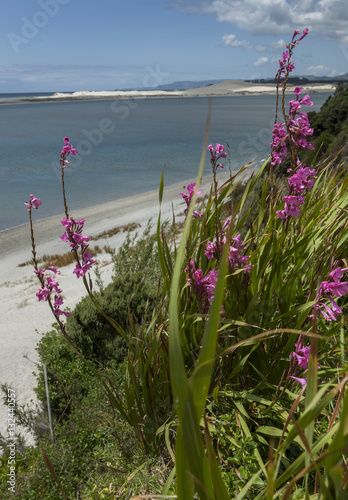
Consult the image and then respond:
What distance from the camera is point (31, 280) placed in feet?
39.0

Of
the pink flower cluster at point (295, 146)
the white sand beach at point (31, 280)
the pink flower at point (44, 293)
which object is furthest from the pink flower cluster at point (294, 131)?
the pink flower at point (44, 293)

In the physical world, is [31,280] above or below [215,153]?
below

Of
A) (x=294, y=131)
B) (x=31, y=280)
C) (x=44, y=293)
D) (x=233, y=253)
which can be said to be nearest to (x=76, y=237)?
(x=44, y=293)

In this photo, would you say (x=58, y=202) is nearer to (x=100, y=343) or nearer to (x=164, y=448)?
(x=100, y=343)

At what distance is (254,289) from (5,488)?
2.10 meters

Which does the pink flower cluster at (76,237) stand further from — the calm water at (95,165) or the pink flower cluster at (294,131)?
the calm water at (95,165)

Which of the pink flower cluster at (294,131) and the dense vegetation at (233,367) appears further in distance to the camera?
the pink flower cluster at (294,131)

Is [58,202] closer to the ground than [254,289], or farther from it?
closer to the ground

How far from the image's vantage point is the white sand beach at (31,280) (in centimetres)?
604

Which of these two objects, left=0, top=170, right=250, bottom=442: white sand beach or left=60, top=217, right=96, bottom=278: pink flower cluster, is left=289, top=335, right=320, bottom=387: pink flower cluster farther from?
left=60, top=217, right=96, bottom=278: pink flower cluster

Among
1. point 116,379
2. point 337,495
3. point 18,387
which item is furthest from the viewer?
point 18,387

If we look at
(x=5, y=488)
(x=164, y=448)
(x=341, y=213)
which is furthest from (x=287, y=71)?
(x=5, y=488)

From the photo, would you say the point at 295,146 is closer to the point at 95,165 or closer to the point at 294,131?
the point at 294,131

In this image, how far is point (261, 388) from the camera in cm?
205
